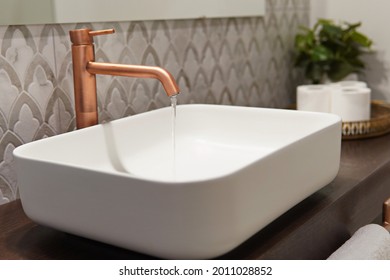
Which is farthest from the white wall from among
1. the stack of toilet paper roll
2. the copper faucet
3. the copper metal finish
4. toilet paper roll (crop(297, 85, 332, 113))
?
the copper faucet

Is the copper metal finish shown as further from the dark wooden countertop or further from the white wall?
the white wall

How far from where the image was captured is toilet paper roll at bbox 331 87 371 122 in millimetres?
1535

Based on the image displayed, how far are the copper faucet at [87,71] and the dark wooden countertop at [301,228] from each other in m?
0.22

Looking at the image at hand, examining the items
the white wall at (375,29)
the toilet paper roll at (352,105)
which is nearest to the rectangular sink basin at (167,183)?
the toilet paper roll at (352,105)

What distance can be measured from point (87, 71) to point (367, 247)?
0.60m

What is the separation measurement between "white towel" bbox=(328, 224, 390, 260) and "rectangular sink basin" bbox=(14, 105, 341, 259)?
11cm

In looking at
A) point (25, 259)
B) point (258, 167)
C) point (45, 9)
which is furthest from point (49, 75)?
point (258, 167)

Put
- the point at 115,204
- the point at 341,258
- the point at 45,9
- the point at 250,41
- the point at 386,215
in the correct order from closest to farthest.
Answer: the point at 115,204
the point at 341,258
the point at 45,9
the point at 386,215
the point at 250,41

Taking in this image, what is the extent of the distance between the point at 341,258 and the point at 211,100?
0.73 m

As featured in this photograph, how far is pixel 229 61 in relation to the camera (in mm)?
1626

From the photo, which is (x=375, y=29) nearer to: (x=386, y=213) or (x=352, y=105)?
(x=352, y=105)

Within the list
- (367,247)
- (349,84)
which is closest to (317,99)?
(349,84)

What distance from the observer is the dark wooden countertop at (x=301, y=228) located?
0.86 meters
